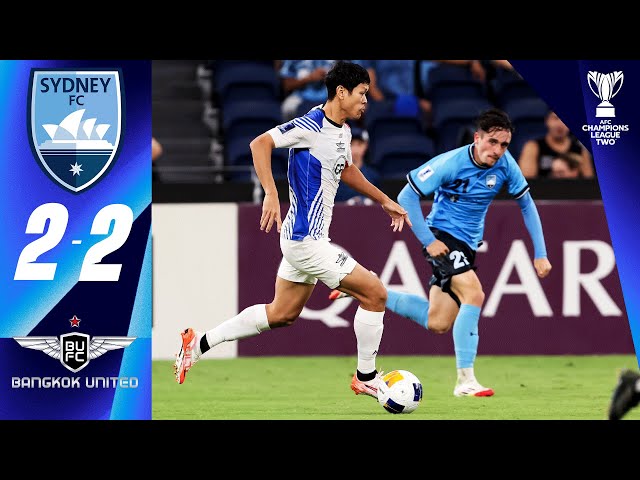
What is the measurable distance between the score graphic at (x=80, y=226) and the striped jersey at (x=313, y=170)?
3.72ft

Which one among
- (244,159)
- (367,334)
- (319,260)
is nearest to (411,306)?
(367,334)

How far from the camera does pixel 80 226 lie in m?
8.95

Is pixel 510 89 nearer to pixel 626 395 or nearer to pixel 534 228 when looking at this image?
pixel 534 228

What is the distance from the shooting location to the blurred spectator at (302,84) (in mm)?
16312

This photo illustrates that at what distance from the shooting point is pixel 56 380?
9.01m

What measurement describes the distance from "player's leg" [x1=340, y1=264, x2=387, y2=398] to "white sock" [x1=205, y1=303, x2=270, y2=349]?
54cm

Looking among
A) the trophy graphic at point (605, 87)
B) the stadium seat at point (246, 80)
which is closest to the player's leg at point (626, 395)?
the trophy graphic at point (605, 87)

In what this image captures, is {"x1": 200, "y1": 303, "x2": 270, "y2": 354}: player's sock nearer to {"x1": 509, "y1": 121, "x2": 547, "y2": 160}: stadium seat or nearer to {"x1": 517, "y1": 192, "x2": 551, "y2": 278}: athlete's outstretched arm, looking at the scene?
{"x1": 517, "y1": 192, "x2": 551, "y2": 278}: athlete's outstretched arm

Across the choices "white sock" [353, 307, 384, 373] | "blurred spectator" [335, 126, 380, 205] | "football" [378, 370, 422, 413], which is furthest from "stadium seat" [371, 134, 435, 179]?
"football" [378, 370, 422, 413]

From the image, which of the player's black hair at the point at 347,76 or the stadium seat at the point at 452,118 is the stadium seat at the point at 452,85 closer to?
the stadium seat at the point at 452,118

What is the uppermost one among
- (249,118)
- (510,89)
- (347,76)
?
(510,89)

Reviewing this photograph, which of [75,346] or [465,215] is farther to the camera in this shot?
[465,215]

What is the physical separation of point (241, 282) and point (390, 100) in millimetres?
4058

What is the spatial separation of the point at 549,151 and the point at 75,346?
695cm
